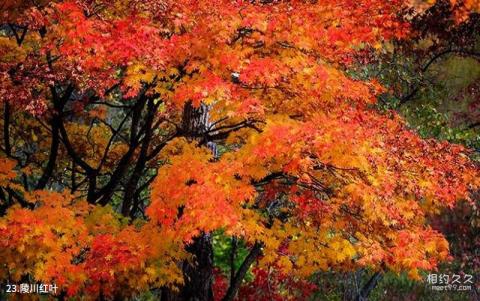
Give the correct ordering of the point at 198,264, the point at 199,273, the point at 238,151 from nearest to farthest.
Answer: the point at 238,151 < the point at 198,264 < the point at 199,273

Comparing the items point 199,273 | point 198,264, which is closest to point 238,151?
point 198,264

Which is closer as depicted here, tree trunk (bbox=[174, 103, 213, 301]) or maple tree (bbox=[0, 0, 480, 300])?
maple tree (bbox=[0, 0, 480, 300])

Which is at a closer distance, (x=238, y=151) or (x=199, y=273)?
(x=238, y=151)

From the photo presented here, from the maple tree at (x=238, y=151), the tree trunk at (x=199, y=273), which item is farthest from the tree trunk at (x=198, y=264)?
the maple tree at (x=238, y=151)

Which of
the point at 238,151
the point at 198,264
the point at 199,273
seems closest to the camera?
the point at 238,151

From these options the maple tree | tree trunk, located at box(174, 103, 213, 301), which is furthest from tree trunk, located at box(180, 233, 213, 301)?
the maple tree

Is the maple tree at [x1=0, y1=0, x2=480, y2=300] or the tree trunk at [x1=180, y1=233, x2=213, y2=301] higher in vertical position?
the maple tree at [x1=0, y1=0, x2=480, y2=300]

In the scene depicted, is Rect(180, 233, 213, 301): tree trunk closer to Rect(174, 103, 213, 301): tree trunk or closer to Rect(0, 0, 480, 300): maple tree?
Rect(174, 103, 213, 301): tree trunk

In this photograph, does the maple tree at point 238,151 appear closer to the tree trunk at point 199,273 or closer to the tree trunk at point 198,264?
the tree trunk at point 198,264

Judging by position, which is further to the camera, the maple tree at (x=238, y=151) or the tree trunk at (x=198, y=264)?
the tree trunk at (x=198, y=264)

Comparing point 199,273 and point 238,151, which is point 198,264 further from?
point 238,151

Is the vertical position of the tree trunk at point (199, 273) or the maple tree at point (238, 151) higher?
the maple tree at point (238, 151)

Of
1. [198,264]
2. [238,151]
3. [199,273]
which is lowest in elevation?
[199,273]

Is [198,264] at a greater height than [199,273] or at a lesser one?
greater
